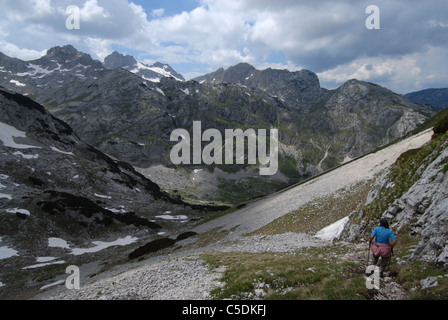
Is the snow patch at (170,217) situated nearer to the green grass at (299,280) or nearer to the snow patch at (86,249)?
the snow patch at (86,249)

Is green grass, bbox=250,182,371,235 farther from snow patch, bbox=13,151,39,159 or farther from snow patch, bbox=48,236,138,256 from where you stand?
snow patch, bbox=13,151,39,159

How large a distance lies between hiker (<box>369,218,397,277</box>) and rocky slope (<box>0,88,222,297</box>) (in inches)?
1837

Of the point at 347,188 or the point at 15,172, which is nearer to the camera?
the point at 347,188

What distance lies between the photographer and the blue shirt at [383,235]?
13411 mm

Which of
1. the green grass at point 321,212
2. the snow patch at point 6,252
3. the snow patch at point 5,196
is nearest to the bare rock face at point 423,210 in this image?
the green grass at point 321,212

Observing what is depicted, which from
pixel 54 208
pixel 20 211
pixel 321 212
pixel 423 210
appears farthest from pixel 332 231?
pixel 20 211

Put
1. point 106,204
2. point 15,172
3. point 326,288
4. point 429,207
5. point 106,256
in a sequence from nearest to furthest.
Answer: point 326,288, point 429,207, point 106,256, point 15,172, point 106,204

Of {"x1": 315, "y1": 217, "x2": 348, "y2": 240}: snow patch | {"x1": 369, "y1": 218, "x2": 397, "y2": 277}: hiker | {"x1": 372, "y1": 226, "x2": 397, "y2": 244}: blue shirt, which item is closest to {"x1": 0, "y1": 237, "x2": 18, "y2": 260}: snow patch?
{"x1": 315, "y1": 217, "x2": 348, "y2": 240}: snow patch

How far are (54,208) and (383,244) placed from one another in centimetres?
7567

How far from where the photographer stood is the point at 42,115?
134 metres

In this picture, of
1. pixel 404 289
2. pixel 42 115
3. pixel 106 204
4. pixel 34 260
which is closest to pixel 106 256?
pixel 34 260
